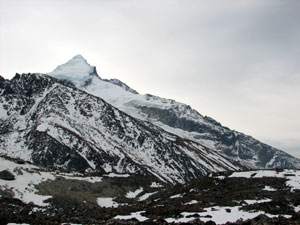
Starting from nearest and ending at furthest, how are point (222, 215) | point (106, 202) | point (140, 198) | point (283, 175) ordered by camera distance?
point (222, 215)
point (283, 175)
point (106, 202)
point (140, 198)

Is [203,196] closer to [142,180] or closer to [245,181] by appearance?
[245,181]

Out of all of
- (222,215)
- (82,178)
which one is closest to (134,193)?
(82,178)

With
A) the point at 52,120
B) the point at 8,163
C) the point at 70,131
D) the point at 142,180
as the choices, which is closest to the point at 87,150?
the point at 70,131

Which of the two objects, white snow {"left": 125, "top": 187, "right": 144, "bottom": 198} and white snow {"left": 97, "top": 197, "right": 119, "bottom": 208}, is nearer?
white snow {"left": 97, "top": 197, "right": 119, "bottom": 208}

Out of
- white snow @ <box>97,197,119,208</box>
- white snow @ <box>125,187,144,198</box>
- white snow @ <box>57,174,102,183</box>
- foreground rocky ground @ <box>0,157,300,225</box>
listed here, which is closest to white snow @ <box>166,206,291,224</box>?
foreground rocky ground @ <box>0,157,300,225</box>

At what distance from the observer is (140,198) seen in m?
89.9

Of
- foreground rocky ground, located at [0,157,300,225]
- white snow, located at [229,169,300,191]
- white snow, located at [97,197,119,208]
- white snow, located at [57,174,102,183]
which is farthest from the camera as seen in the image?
white snow, located at [57,174,102,183]

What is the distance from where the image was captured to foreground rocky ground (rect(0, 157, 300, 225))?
40.9 m

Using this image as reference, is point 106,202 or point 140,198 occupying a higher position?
Result: point 140,198

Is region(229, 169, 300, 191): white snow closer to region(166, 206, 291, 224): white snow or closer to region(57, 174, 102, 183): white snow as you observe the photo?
region(166, 206, 291, 224): white snow

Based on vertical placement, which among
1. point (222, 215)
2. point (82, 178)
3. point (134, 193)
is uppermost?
point (222, 215)

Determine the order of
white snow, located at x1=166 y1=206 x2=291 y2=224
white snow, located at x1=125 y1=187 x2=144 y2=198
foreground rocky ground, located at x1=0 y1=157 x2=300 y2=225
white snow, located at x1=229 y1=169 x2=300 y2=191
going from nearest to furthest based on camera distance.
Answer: white snow, located at x1=166 y1=206 x2=291 y2=224 < foreground rocky ground, located at x1=0 y1=157 x2=300 y2=225 < white snow, located at x1=229 y1=169 x2=300 y2=191 < white snow, located at x1=125 y1=187 x2=144 y2=198

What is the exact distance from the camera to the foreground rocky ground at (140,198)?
40938mm

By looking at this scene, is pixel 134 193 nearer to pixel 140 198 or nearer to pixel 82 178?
pixel 140 198
